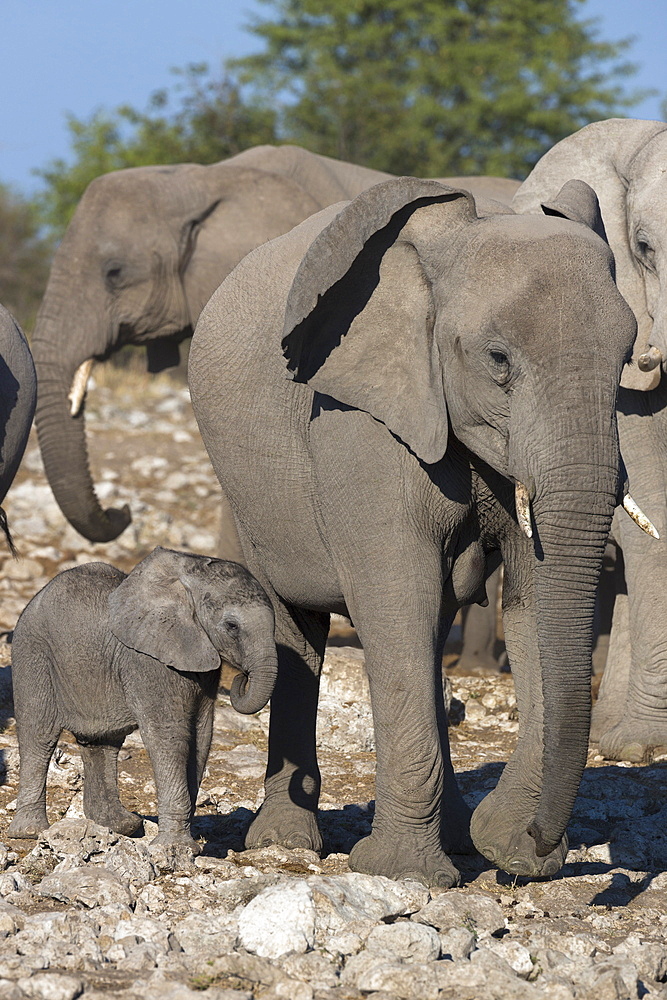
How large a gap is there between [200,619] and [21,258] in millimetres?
23261

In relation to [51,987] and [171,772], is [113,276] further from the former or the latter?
[51,987]

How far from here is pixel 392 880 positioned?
462 cm

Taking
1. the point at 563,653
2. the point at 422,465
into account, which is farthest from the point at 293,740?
the point at 563,653

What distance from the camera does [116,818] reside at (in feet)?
18.0

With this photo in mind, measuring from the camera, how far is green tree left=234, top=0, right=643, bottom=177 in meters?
26.2

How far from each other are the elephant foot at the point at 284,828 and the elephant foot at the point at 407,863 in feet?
1.66

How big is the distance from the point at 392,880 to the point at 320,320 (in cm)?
176

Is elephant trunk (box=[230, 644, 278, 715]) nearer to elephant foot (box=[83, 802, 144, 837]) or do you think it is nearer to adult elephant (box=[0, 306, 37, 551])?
elephant foot (box=[83, 802, 144, 837])

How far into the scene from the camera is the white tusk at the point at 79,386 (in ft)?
31.2

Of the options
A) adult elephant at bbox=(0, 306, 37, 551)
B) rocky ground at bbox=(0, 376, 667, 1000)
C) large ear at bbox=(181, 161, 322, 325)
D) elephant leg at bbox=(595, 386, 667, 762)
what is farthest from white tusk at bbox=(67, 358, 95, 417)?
elephant leg at bbox=(595, 386, 667, 762)

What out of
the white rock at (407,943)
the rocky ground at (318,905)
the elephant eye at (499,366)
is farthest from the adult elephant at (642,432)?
the white rock at (407,943)

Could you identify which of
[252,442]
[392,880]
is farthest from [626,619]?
[392,880]

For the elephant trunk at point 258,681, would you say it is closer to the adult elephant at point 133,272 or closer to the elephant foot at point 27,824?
the elephant foot at point 27,824

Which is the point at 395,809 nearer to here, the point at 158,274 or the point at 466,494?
the point at 466,494
